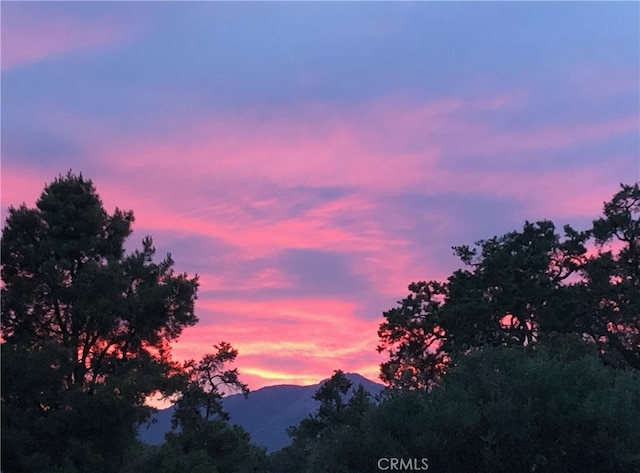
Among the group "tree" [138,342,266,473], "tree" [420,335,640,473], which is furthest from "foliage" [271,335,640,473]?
"tree" [138,342,266,473]

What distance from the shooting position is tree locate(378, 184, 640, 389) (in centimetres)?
4728

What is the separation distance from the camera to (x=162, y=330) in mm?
33469

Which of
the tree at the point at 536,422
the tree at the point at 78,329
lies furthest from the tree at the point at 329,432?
the tree at the point at 78,329

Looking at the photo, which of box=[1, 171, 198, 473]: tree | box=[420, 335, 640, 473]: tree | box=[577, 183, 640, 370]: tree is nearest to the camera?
box=[420, 335, 640, 473]: tree

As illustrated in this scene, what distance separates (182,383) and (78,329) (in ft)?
14.9

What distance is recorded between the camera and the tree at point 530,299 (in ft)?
155

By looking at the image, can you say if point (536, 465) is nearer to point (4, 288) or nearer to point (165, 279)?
point (165, 279)

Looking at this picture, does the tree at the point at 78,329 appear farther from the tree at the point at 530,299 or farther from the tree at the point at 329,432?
the tree at the point at 530,299

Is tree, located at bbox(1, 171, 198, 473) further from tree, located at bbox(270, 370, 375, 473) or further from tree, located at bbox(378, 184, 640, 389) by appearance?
tree, located at bbox(378, 184, 640, 389)

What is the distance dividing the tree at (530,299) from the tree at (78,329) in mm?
17164

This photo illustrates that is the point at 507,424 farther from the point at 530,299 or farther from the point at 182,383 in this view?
the point at 530,299

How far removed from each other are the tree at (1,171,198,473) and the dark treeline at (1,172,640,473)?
5 centimetres

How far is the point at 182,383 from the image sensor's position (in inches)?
1284

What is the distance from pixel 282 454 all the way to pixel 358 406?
50.3m
